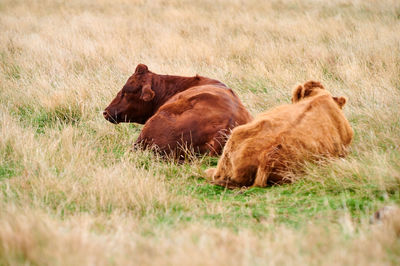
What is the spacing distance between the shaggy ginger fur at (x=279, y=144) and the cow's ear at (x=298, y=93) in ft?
1.40

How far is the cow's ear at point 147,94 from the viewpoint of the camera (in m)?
5.68

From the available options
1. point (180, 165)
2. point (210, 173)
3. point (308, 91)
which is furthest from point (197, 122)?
point (308, 91)

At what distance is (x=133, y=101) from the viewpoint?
19.1ft

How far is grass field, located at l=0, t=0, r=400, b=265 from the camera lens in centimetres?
243

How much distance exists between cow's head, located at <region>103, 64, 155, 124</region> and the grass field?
0.79ft

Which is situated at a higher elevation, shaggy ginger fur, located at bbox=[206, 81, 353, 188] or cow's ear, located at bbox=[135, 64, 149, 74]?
cow's ear, located at bbox=[135, 64, 149, 74]

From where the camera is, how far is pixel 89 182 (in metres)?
3.75

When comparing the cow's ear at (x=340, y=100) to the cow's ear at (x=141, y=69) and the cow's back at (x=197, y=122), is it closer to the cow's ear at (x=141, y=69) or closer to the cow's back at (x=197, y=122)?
the cow's back at (x=197, y=122)

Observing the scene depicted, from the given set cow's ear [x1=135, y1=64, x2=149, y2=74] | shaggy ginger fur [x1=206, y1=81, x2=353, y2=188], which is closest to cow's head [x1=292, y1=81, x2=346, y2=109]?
shaggy ginger fur [x1=206, y1=81, x2=353, y2=188]

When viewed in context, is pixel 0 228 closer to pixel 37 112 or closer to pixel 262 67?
pixel 37 112

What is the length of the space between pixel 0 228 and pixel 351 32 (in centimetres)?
983

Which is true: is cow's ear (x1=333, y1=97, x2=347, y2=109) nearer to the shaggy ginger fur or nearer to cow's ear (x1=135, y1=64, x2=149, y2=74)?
the shaggy ginger fur

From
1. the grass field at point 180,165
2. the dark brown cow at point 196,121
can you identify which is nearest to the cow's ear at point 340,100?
the grass field at point 180,165

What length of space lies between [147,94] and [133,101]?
0.81 feet
